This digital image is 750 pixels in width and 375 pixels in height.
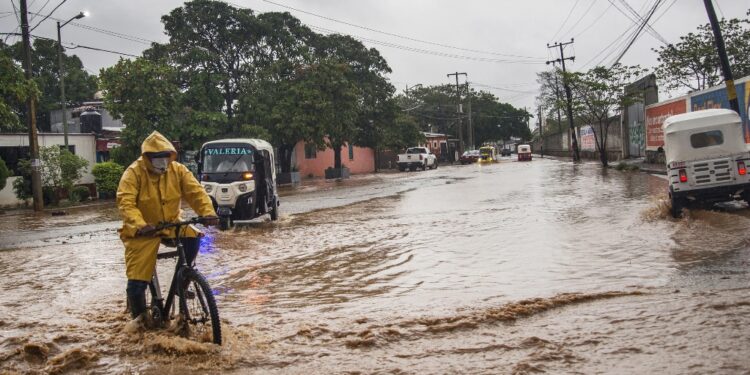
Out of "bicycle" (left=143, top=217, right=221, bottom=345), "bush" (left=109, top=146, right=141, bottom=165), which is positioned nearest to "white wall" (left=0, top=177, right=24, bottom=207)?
"bush" (left=109, top=146, right=141, bottom=165)

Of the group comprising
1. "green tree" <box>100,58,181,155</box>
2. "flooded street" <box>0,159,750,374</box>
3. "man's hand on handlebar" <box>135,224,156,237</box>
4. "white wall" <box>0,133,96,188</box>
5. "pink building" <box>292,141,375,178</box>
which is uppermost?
"green tree" <box>100,58,181,155</box>

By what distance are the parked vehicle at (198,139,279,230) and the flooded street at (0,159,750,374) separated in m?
0.68

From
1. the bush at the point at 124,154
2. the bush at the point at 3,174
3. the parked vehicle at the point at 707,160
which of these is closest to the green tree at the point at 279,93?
the bush at the point at 124,154

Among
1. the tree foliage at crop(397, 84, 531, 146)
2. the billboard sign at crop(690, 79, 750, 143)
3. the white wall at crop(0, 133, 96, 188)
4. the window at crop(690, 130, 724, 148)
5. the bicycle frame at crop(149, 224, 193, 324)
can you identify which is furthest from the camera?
the tree foliage at crop(397, 84, 531, 146)

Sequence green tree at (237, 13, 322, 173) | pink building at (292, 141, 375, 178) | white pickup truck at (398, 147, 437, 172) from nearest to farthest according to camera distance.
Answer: green tree at (237, 13, 322, 173) → pink building at (292, 141, 375, 178) → white pickup truck at (398, 147, 437, 172)

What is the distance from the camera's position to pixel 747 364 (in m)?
4.41

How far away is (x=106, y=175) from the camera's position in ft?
93.1

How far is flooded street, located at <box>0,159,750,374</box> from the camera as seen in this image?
4.98 m

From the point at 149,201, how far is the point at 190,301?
3.17 ft

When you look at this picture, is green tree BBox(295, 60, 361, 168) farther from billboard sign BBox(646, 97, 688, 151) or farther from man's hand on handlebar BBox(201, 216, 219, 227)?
man's hand on handlebar BBox(201, 216, 219, 227)

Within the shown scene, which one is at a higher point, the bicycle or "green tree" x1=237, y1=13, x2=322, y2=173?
"green tree" x1=237, y1=13, x2=322, y2=173

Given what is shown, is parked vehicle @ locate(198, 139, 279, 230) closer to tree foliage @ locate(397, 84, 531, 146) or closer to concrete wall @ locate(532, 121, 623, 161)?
concrete wall @ locate(532, 121, 623, 161)

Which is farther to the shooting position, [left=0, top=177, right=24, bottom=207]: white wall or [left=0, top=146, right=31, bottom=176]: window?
[left=0, top=146, right=31, bottom=176]: window

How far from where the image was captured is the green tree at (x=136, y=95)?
96.7 feet
